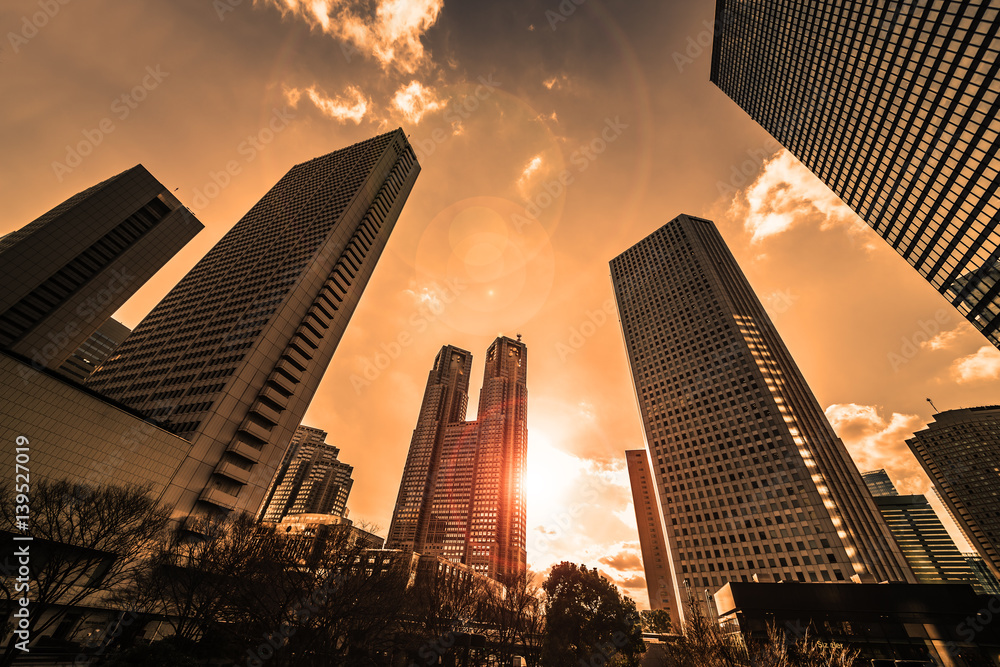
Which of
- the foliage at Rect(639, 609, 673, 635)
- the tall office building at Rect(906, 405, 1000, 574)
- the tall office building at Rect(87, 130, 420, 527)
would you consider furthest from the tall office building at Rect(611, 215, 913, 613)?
→ the tall office building at Rect(906, 405, 1000, 574)

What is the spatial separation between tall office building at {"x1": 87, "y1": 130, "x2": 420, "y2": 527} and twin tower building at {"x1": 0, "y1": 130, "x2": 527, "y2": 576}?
288 millimetres

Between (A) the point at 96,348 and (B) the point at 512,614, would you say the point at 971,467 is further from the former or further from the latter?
(A) the point at 96,348

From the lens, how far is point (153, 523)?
30.2 m

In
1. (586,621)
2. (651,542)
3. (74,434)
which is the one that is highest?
(651,542)

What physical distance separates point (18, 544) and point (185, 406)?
34089mm

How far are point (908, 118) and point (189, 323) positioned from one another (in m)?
139

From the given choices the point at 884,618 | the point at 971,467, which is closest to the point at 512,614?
the point at 884,618

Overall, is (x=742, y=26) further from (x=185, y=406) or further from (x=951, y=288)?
(x=185, y=406)

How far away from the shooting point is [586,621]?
50.2 meters

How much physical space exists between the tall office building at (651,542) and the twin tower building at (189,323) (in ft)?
505

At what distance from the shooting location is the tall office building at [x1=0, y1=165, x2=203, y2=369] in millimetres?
62469

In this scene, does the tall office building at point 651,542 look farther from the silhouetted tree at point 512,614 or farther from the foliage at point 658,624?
the silhouetted tree at point 512,614

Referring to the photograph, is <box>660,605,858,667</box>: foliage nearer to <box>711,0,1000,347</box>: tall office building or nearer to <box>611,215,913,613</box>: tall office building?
<box>611,215,913,613</box>: tall office building

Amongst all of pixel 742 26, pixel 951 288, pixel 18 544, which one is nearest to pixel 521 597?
pixel 18 544
